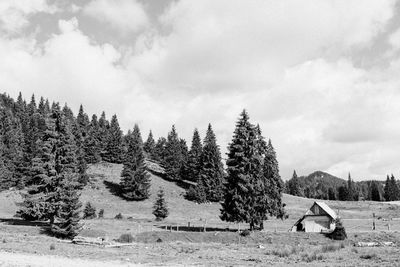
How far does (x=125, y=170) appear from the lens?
93.3 metres

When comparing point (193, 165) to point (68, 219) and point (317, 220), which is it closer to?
point (317, 220)

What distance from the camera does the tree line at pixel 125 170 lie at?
49625mm

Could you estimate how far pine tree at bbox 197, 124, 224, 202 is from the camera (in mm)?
95562

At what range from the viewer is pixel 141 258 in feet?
86.9

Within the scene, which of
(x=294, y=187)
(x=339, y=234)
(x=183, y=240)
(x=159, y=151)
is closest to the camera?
(x=183, y=240)

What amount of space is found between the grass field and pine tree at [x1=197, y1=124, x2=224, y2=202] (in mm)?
4015

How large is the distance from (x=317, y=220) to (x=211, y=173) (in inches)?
1462

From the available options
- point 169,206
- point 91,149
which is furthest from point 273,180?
point 91,149

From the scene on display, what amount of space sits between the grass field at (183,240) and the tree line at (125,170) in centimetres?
257

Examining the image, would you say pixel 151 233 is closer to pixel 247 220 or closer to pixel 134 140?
pixel 247 220

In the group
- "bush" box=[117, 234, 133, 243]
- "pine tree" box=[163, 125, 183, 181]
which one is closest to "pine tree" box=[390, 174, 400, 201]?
"pine tree" box=[163, 125, 183, 181]

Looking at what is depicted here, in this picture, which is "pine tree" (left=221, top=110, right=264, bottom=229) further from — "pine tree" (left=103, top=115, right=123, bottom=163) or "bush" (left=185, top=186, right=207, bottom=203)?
"pine tree" (left=103, top=115, right=123, bottom=163)

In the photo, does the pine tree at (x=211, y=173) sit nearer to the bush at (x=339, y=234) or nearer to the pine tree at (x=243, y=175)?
the pine tree at (x=243, y=175)

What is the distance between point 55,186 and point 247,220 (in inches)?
953
